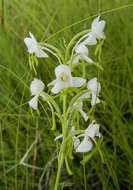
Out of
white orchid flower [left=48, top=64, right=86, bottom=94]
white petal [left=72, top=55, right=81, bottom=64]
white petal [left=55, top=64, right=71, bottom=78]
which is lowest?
white orchid flower [left=48, top=64, right=86, bottom=94]

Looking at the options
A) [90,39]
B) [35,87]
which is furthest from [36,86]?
[90,39]

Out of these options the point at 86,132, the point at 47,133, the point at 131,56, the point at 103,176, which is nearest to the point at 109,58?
the point at 131,56

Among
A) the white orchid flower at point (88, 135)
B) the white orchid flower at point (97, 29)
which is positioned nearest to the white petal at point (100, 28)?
the white orchid flower at point (97, 29)

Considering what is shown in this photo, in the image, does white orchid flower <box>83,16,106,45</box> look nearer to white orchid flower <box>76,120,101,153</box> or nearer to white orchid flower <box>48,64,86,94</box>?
white orchid flower <box>48,64,86,94</box>

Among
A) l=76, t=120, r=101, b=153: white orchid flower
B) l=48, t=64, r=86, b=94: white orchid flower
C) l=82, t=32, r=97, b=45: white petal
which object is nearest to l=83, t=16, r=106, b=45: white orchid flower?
l=82, t=32, r=97, b=45: white petal

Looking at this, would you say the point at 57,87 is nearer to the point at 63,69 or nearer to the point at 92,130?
the point at 63,69

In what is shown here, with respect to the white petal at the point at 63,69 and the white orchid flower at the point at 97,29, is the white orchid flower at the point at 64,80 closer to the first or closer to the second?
the white petal at the point at 63,69
